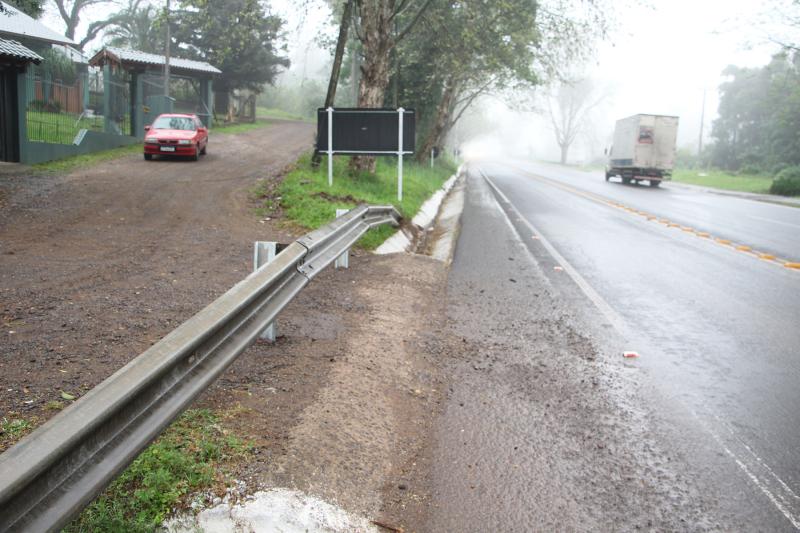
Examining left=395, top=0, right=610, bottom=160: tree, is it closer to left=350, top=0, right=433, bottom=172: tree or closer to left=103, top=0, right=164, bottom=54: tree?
left=350, top=0, right=433, bottom=172: tree

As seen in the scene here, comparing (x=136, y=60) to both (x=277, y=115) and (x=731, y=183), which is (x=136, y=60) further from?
(x=731, y=183)

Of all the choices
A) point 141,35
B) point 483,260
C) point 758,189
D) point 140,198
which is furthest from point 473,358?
point 141,35

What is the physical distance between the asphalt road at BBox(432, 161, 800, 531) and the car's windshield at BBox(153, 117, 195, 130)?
50.4 ft

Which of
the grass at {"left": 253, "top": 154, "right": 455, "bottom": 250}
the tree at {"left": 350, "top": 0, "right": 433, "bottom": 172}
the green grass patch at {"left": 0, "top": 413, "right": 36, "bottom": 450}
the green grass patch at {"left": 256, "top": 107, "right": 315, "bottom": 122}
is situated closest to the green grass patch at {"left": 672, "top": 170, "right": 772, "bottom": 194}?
the grass at {"left": 253, "top": 154, "right": 455, "bottom": 250}

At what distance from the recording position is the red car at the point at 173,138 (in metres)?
22.3

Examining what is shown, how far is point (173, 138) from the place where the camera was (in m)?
22.5

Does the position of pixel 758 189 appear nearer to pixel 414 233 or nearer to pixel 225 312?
pixel 414 233

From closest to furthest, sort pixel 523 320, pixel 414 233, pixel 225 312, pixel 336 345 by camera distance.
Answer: pixel 225 312
pixel 336 345
pixel 523 320
pixel 414 233

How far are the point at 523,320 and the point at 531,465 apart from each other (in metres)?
3.24

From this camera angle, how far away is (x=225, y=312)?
3629 mm

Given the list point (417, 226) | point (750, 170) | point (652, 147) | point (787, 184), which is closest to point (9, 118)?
point (417, 226)

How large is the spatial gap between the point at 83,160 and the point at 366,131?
953cm

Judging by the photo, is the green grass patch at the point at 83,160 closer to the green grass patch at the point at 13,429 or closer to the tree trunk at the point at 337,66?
the tree trunk at the point at 337,66

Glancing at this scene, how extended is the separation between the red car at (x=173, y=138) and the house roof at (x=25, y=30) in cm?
1639
